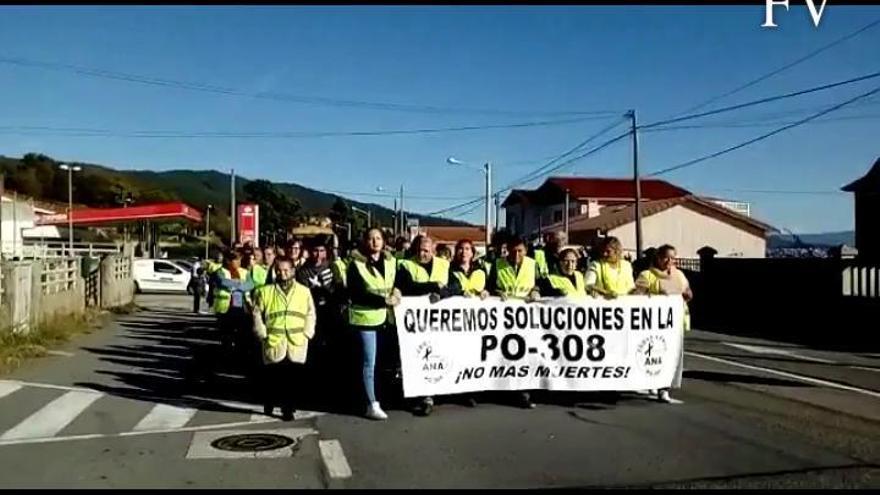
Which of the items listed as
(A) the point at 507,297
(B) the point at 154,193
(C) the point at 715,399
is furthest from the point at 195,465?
(B) the point at 154,193

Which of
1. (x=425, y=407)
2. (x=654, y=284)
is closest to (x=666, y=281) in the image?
(x=654, y=284)

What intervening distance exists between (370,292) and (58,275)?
1406 cm

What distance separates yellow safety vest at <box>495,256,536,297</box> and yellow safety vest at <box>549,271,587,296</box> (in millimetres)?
240

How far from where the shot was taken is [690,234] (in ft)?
218

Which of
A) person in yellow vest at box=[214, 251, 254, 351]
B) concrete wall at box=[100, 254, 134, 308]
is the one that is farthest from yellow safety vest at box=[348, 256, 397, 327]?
concrete wall at box=[100, 254, 134, 308]

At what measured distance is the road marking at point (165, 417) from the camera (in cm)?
941

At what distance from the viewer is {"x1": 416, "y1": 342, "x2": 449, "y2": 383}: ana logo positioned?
390 inches

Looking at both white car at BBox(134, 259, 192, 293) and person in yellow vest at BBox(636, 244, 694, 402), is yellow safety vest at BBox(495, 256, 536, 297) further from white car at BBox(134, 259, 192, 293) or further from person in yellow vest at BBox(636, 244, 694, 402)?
white car at BBox(134, 259, 192, 293)

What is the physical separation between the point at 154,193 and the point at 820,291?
12325 cm

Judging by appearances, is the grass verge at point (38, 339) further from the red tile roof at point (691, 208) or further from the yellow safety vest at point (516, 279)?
the red tile roof at point (691, 208)

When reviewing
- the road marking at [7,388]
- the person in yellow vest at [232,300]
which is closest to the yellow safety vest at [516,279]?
the person in yellow vest at [232,300]

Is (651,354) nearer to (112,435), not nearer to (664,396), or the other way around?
(664,396)

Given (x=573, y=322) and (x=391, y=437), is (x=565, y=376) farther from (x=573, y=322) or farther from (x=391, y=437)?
(x=391, y=437)

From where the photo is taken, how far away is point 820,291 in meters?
24.8
